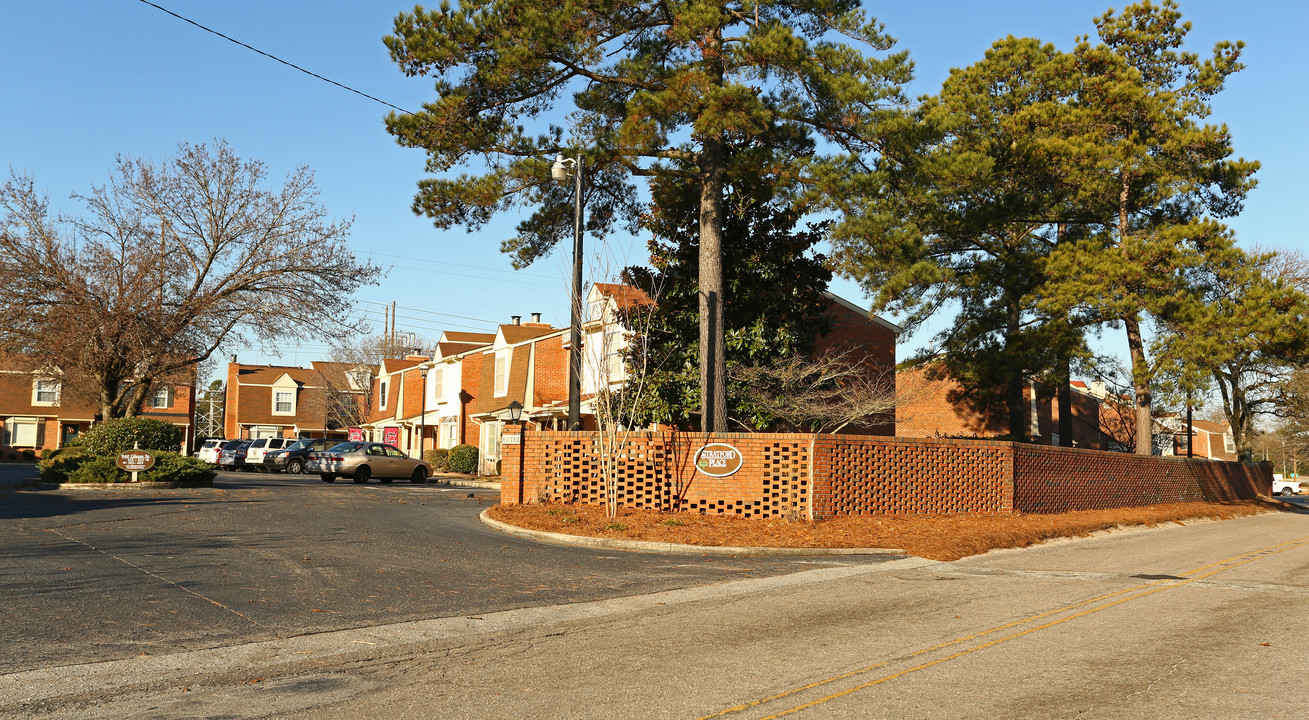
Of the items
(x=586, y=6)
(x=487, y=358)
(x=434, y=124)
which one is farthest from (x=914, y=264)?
(x=487, y=358)

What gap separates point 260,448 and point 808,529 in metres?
32.8

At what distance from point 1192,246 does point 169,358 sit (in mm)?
29480

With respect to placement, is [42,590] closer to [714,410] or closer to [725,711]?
[725,711]

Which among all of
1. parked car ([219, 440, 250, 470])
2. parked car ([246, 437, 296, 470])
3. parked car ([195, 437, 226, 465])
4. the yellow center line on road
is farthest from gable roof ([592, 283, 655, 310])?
parked car ([195, 437, 226, 465])

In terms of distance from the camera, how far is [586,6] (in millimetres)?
17969

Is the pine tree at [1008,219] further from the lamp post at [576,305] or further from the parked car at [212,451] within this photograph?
→ the parked car at [212,451]

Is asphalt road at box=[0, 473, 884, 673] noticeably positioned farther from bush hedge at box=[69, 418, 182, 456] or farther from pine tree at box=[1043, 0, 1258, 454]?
pine tree at box=[1043, 0, 1258, 454]

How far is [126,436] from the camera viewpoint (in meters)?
23.6

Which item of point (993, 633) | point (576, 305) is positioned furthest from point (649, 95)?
point (993, 633)

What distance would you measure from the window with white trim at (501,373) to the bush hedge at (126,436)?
17050 millimetres

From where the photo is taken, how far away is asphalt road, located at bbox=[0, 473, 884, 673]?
8008 millimetres

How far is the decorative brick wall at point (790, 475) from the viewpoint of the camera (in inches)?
693

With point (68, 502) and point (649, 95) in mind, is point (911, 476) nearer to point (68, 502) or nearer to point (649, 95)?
point (649, 95)

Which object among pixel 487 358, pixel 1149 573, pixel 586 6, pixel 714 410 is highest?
pixel 586 6
